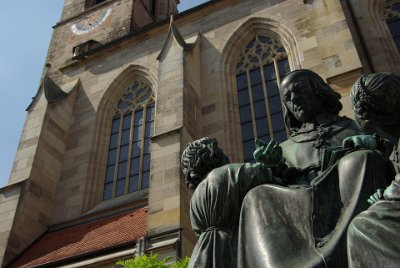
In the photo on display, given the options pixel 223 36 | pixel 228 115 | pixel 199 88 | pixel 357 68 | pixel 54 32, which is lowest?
pixel 357 68

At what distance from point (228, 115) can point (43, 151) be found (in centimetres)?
535

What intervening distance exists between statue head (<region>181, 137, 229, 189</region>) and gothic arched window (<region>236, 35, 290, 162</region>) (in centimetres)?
834

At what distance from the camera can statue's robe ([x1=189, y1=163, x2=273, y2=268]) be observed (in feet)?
6.70

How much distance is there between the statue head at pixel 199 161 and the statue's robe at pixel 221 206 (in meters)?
0.21

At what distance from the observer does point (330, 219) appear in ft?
6.14

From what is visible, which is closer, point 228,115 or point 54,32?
point 228,115

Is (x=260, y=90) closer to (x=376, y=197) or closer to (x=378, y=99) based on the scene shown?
(x=378, y=99)

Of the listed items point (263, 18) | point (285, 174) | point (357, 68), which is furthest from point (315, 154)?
point (263, 18)

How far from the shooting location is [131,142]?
44.1ft

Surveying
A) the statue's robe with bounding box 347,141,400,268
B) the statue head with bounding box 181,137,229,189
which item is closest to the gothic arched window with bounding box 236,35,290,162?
the statue head with bounding box 181,137,229,189

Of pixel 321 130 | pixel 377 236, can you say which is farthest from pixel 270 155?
pixel 377 236

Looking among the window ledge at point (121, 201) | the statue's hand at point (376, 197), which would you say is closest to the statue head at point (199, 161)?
the statue's hand at point (376, 197)

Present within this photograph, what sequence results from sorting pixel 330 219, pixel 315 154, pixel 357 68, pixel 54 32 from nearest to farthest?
pixel 330 219 < pixel 315 154 < pixel 357 68 < pixel 54 32

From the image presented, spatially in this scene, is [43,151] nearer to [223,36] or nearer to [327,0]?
[223,36]
